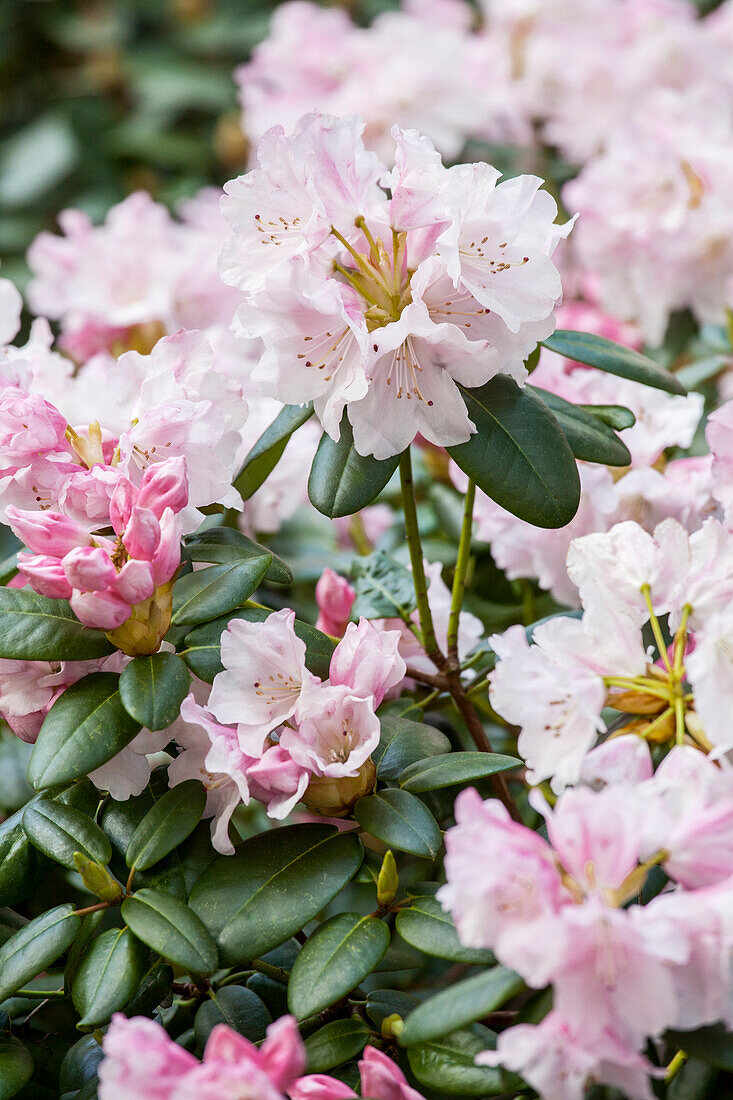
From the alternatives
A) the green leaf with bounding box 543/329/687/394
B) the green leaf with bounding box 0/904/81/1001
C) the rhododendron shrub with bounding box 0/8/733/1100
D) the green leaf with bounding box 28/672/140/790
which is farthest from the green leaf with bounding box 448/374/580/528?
the green leaf with bounding box 0/904/81/1001

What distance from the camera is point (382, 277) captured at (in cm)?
82

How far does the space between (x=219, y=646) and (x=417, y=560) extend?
0.19 m

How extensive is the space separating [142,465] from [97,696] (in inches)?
7.3

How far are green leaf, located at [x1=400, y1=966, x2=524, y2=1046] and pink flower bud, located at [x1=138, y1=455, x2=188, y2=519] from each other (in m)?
0.37

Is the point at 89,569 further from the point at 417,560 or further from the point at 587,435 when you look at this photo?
the point at 587,435

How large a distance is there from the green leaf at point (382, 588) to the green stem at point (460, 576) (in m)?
0.05

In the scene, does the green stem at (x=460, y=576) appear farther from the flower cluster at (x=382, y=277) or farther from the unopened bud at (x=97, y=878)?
the unopened bud at (x=97, y=878)

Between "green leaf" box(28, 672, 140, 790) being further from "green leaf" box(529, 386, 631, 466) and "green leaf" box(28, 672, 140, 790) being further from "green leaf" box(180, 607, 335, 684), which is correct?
"green leaf" box(529, 386, 631, 466)

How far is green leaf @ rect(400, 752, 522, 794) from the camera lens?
0.76 m

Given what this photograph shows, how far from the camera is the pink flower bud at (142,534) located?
0.75 m

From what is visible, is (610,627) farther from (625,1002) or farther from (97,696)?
(97,696)

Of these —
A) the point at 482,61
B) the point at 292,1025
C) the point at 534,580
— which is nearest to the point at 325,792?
the point at 292,1025

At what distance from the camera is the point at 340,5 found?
2922mm

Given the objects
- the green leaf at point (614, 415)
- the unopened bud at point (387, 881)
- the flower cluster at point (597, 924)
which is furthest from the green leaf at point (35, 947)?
→ the green leaf at point (614, 415)
